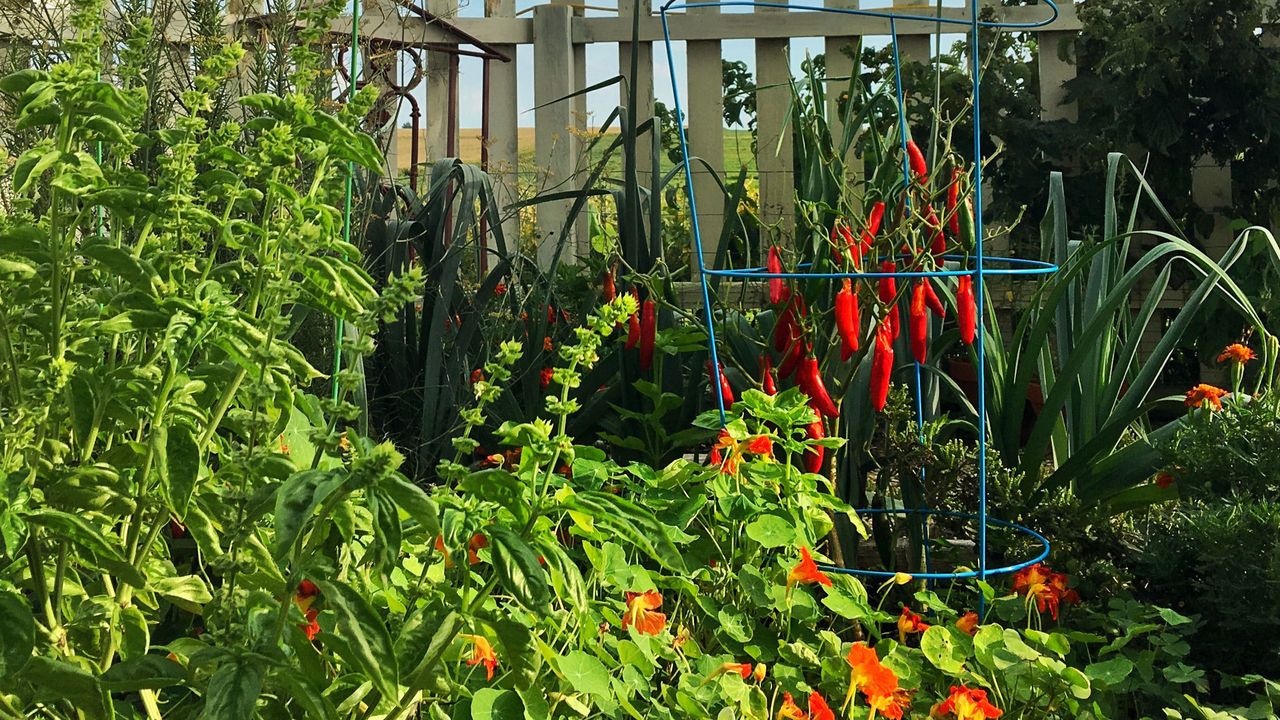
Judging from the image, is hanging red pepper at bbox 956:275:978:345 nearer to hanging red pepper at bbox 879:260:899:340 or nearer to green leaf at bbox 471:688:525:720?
hanging red pepper at bbox 879:260:899:340

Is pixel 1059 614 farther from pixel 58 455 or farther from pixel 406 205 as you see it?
pixel 406 205

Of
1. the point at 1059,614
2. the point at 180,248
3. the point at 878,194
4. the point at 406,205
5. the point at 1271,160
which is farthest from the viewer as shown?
the point at 1271,160

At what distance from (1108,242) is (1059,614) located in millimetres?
729

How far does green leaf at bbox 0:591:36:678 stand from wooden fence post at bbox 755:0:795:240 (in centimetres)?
319

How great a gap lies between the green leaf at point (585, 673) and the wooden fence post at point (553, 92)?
9.17 ft

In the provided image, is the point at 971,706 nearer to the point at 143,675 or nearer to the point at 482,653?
the point at 482,653

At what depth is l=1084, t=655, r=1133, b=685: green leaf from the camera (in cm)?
171

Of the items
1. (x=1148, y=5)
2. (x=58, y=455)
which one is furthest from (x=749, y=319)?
(x=1148, y=5)

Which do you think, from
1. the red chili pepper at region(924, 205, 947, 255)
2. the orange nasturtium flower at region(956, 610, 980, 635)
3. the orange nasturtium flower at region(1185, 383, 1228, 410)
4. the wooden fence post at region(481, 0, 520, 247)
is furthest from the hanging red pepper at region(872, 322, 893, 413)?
the wooden fence post at region(481, 0, 520, 247)

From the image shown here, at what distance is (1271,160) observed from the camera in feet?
12.5

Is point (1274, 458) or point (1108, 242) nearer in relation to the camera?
point (1274, 458)

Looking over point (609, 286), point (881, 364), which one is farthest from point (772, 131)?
point (881, 364)

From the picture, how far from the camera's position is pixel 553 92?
408cm

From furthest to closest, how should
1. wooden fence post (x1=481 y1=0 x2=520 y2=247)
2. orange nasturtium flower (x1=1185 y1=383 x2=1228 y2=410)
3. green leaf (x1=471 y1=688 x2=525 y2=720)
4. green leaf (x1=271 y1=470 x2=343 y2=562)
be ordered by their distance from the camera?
wooden fence post (x1=481 y1=0 x2=520 y2=247)
orange nasturtium flower (x1=1185 y1=383 x2=1228 y2=410)
green leaf (x1=471 y1=688 x2=525 y2=720)
green leaf (x1=271 y1=470 x2=343 y2=562)
